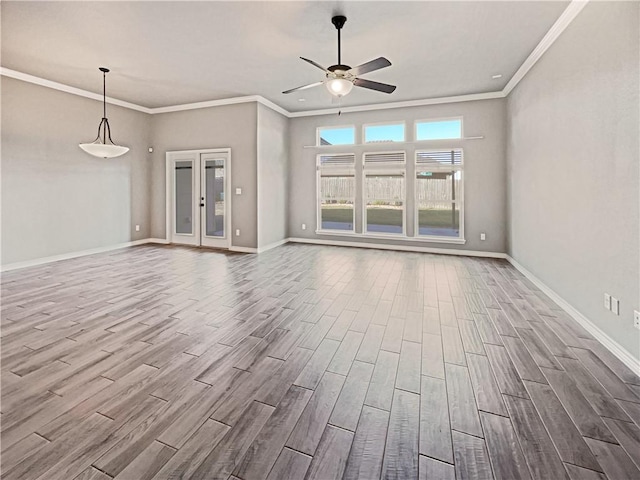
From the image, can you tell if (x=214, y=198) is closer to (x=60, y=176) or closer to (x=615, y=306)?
(x=60, y=176)

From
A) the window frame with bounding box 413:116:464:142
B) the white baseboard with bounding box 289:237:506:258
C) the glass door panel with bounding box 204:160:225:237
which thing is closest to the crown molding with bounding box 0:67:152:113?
the glass door panel with bounding box 204:160:225:237

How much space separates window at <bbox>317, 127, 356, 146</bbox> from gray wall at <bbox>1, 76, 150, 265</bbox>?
432 cm

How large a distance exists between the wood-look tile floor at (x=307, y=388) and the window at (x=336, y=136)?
15.2 feet

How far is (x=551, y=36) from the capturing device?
3.82m

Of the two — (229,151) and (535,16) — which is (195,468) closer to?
(535,16)

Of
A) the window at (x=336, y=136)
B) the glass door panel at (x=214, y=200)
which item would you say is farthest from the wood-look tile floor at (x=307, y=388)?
Answer: the window at (x=336, y=136)

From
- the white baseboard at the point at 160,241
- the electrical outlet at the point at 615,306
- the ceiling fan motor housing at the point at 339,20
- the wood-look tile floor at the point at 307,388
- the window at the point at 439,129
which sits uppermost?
the ceiling fan motor housing at the point at 339,20

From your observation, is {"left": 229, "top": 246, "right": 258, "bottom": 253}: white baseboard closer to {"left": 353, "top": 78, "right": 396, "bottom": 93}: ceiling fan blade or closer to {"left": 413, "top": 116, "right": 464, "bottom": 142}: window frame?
{"left": 353, "top": 78, "right": 396, "bottom": 93}: ceiling fan blade

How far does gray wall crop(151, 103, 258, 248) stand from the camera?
670cm

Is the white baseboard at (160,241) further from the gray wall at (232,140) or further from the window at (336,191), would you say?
the window at (336,191)

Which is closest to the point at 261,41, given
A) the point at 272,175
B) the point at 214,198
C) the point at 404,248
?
the point at 272,175

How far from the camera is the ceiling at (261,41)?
343 cm

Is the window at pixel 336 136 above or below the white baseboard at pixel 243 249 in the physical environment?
above

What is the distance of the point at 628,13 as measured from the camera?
2.42m
